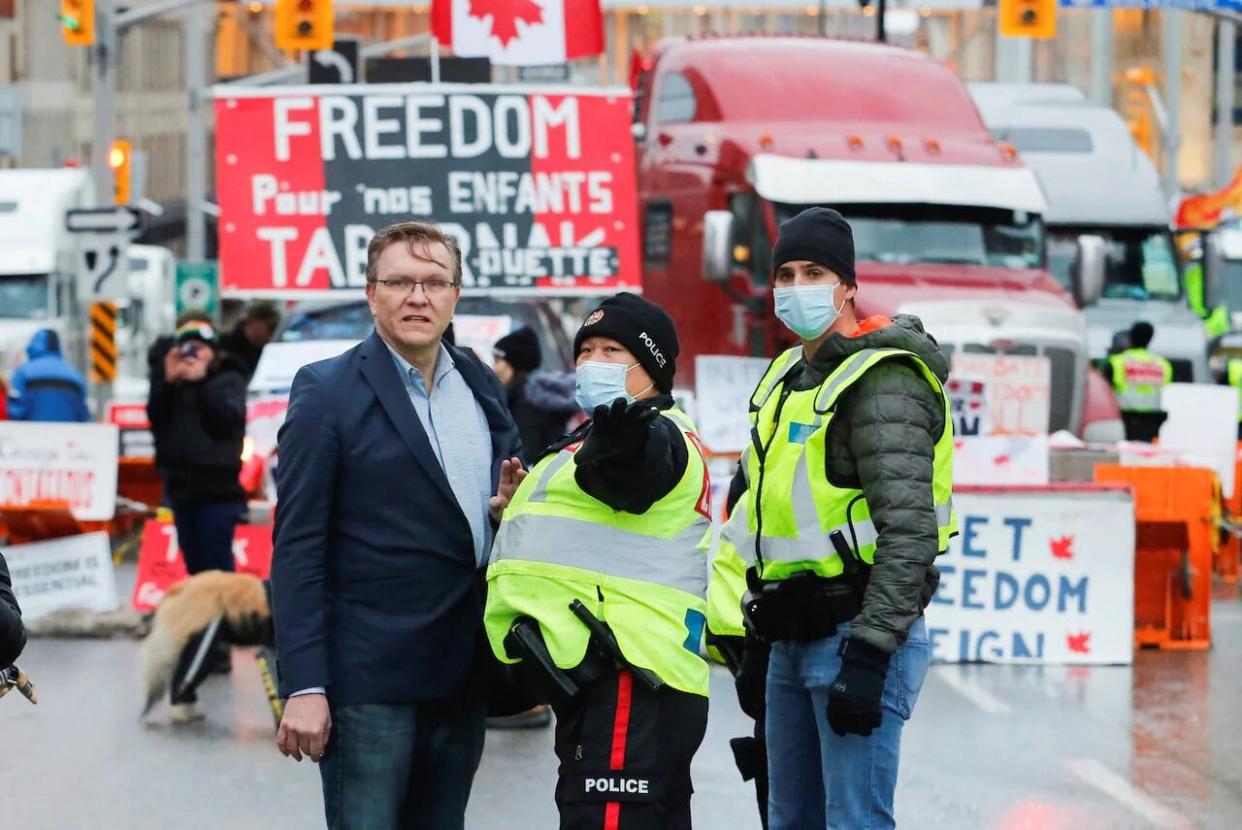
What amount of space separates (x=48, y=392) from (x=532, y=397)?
655 cm

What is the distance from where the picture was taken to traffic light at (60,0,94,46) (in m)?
23.9

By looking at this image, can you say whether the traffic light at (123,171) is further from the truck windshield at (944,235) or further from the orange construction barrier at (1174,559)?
the orange construction barrier at (1174,559)

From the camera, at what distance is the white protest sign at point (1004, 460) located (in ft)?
44.6

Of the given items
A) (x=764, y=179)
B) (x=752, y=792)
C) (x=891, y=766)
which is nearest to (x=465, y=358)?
(x=891, y=766)

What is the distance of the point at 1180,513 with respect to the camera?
13.6 metres

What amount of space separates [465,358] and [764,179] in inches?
539

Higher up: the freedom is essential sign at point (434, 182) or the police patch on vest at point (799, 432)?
the freedom is essential sign at point (434, 182)

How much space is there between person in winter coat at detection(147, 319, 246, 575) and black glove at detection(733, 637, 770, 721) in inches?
257

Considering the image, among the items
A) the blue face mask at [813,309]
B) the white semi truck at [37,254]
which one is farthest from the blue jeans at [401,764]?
the white semi truck at [37,254]

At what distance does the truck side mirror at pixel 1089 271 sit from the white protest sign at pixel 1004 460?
23.3 feet

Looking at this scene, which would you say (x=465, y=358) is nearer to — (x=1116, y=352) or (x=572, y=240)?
(x=572, y=240)

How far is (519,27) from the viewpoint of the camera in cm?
1577

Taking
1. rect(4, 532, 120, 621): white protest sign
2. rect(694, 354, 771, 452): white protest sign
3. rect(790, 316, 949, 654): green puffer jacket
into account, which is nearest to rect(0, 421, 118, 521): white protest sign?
rect(4, 532, 120, 621): white protest sign

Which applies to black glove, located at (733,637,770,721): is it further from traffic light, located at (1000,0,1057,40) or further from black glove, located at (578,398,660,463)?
traffic light, located at (1000,0,1057,40)
